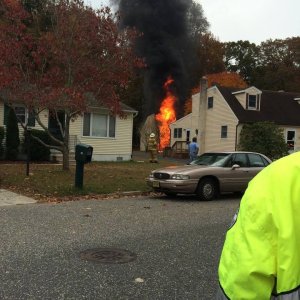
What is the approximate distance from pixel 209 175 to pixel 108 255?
6.85m

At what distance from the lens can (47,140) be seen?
23109 mm

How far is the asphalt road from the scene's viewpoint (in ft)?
16.2

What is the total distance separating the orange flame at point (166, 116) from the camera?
46750mm

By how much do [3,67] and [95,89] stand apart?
3.29 meters

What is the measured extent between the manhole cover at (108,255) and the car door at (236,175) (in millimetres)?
6910

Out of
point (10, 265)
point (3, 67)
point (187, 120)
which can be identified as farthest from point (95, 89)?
point (187, 120)

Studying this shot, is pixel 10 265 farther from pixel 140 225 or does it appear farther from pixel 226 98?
pixel 226 98

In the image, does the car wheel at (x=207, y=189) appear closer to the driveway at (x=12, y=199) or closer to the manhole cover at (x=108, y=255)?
the driveway at (x=12, y=199)

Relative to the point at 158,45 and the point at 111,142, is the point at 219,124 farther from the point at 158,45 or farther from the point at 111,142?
the point at 158,45

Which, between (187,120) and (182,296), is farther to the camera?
(187,120)

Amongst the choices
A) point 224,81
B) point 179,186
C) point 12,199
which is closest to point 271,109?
point 224,81

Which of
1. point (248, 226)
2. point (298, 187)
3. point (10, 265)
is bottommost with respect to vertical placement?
point (10, 265)

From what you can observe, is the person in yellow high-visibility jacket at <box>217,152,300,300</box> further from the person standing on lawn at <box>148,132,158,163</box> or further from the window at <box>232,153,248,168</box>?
the person standing on lawn at <box>148,132,158,163</box>

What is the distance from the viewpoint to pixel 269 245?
1569 millimetres
